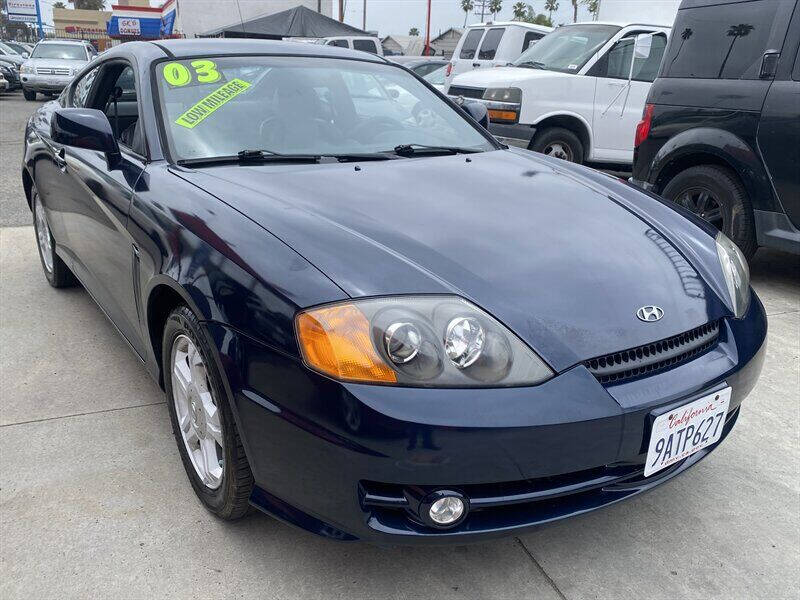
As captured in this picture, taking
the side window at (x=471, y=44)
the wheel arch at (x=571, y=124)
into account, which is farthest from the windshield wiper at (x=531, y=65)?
the side window at (x=471, y=44)

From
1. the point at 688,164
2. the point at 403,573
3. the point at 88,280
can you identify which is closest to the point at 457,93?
the point at 688,164

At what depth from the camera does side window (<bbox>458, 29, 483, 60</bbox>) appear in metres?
12.1

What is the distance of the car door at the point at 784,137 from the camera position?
404 centimetres

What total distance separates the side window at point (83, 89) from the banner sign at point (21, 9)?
235 ft

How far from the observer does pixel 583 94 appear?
758 centimetres

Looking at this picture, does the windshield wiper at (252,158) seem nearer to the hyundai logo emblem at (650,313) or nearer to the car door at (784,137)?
the hyundai logo emblem at (650,313)

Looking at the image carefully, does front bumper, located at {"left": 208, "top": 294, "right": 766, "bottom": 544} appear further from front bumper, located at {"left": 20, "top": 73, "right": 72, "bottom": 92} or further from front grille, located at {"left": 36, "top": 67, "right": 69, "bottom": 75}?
front grille, located at {"left": 36, "top": 67, "right": 69, "bottom": 75}

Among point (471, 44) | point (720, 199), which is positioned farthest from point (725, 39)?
point (471, 44)

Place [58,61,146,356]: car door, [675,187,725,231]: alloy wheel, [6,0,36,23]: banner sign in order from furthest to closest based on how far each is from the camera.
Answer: [6,0,36,23]: banner sign, [675,187,725,231]: alloy wheel, [58,61,146,356]: car door

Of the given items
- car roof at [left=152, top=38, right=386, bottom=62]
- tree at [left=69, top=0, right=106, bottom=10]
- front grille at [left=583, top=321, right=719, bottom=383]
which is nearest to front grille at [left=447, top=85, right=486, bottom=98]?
car roof at [left=152, top=38, right=386, bottom=62]

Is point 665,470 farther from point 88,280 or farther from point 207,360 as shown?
point 88,280

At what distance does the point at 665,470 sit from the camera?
6.22ft

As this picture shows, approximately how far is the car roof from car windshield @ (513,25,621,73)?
506 cm

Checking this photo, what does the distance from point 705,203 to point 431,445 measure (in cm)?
378
